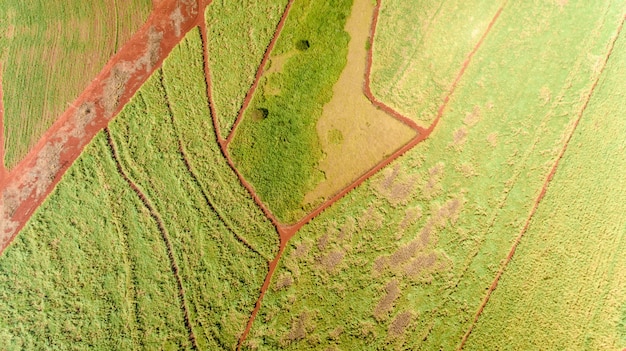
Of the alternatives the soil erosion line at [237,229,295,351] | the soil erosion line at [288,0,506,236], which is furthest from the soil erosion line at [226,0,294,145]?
the soil erosion line at [237,229,295,351]

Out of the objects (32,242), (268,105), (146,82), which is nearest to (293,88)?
(268,105)

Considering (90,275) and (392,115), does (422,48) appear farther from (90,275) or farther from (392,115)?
(90,275)

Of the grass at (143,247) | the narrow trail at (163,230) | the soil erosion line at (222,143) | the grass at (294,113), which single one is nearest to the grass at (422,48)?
the grass at (294,113)

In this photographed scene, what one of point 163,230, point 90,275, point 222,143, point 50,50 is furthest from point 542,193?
point 50,50

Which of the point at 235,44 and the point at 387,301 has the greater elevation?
the point at 235,44

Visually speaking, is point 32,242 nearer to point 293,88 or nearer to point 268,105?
point 268,105

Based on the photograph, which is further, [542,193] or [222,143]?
[222,143]
